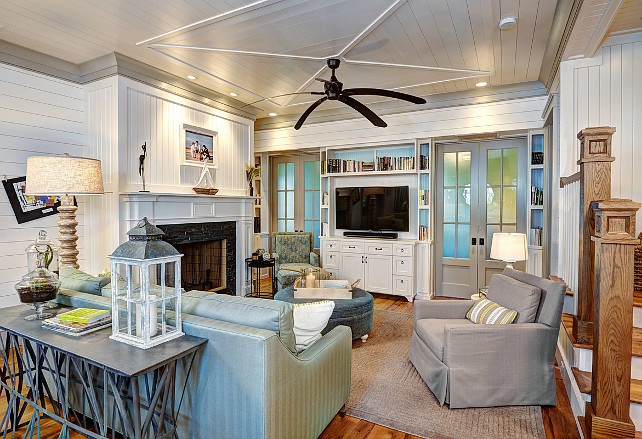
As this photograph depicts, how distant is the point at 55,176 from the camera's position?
2896 mm

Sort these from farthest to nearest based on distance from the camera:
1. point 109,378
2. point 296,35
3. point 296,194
Result: point 296,194, point 296,35, point 109,378

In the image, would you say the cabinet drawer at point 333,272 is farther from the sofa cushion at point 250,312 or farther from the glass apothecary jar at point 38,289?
the glass apothecary jar at point 38,289

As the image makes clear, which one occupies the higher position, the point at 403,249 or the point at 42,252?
the point at 42,252

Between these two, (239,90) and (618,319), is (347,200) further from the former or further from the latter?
(618,319)

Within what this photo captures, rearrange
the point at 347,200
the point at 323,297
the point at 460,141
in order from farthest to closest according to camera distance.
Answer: the point at 347,200 < the point at 460,141 < the point at 323,297

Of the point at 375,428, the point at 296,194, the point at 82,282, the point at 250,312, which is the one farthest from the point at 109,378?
the point at 296,194

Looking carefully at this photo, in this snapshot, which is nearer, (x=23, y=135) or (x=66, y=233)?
(x=66, y=233)

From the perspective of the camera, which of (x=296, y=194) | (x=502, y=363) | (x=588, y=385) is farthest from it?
(x=296, y=194)

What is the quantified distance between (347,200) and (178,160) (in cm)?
254

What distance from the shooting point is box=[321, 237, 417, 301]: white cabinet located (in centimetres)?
502

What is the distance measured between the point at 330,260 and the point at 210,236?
190 cm

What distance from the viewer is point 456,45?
3.36 meters

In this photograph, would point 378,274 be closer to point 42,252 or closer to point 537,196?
point 537,196

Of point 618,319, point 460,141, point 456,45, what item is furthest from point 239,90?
point 618,319
